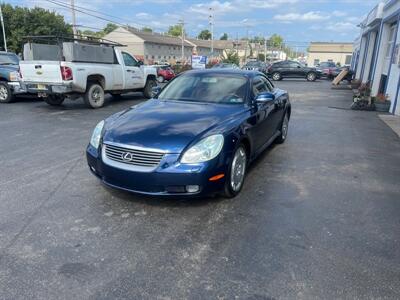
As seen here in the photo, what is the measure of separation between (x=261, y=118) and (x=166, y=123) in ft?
5.49

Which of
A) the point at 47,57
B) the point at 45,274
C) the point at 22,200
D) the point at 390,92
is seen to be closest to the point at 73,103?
the point at 47,57

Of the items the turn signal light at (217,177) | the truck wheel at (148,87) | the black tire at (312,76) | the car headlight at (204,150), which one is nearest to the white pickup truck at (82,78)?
the truck wheel at (148,87)

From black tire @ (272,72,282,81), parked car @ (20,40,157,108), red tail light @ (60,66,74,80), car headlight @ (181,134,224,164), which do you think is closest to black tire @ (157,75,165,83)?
black tire @ (272,72,282,81)

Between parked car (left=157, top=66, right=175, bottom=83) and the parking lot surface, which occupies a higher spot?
parked car (left=157, top=66, right=175, bottom=83)

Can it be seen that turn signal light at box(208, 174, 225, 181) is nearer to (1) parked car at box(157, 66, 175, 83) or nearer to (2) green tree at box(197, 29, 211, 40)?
(1) parked car at box(157, 66, 175, 83)

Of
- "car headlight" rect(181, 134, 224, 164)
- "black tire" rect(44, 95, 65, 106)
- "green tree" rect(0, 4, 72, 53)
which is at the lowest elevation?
"black tire" rect(44, 95, 65, 106)

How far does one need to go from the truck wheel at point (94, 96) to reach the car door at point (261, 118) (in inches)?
273

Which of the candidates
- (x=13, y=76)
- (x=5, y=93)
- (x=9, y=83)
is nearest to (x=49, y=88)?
(x=13, y=76)

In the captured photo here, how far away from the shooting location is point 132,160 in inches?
145

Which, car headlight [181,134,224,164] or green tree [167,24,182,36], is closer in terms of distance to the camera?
car headlight [181,134,224,164]

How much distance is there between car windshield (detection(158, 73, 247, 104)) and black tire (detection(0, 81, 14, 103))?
28.8 ft

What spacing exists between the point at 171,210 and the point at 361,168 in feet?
11.5

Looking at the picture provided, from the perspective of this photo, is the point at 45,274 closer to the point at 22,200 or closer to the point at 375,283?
the point at 22,200

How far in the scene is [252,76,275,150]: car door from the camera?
4934mm
